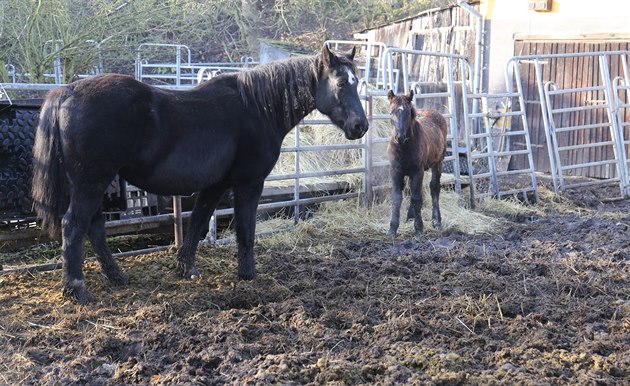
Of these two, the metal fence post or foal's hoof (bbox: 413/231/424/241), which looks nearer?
the metal fence post

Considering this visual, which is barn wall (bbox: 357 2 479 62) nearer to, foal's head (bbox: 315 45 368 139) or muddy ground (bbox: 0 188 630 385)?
muddy ground (bbox: 0 188 630 385)

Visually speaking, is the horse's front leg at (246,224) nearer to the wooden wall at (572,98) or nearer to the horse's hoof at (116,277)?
the horse's hoof at (116,277)

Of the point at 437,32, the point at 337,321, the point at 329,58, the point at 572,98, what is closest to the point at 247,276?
the point at 337,321

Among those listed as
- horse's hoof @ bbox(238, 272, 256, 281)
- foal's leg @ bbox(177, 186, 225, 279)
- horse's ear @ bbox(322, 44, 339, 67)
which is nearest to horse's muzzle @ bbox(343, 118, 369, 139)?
horse's ear @ bbox(322, 44, 339, 67)

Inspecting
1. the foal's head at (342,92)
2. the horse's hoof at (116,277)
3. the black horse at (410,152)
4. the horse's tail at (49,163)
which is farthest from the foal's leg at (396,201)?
the horse's tail at (49,163)

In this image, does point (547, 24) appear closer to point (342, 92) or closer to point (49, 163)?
point (342, 92)

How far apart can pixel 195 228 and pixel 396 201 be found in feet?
8.69

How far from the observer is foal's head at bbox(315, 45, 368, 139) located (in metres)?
5.09

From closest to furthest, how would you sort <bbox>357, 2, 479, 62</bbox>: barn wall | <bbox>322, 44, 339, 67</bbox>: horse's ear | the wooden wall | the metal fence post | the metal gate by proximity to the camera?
<bbox>322, 44, 339, 67</bbox>: horse's ear
the metal fence post
the metal gate
the wooden wall
<bbox>357, 2, 479, 62</bbox>: barn wall

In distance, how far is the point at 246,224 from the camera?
5.17 m

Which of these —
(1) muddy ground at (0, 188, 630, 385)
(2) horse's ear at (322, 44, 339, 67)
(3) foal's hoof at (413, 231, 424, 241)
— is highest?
(2) horse's ear at (322, 44, 339, 67)

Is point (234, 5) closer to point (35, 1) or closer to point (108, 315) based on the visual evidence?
point (35, 1)

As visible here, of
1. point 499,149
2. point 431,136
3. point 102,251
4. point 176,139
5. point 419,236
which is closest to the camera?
point 176,139

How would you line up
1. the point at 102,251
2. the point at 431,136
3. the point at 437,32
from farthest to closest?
the point at 437,32 → the point at 431,136 → the point at 102,251
